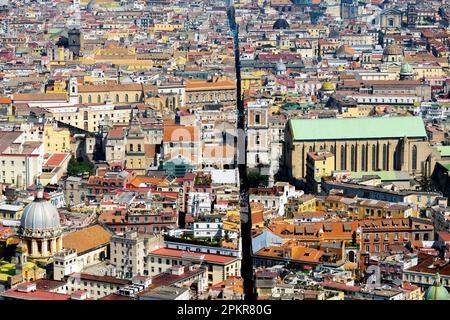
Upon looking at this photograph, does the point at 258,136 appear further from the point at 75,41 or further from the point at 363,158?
the point at 75,41

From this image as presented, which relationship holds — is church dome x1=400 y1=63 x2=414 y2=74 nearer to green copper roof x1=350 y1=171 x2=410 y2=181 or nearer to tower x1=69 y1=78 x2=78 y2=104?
tower x1=69 y1=78 x2=78 y2=104

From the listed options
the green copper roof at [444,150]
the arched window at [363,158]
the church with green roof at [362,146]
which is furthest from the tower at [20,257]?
the green copper roof at [444,150]

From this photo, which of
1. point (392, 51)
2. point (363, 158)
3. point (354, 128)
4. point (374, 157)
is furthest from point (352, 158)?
point (392, 51)

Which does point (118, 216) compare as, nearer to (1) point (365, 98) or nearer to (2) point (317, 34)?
(1) point (365, 98)

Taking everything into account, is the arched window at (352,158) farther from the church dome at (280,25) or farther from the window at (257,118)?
the church dome at (280,25)

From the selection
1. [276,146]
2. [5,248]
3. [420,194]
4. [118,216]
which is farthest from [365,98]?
[5,248]

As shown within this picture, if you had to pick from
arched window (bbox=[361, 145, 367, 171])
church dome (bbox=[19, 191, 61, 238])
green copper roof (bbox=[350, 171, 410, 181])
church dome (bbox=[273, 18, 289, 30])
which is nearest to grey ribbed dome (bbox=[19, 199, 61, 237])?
church dome (bbox=[19, 191, 61, 238])
